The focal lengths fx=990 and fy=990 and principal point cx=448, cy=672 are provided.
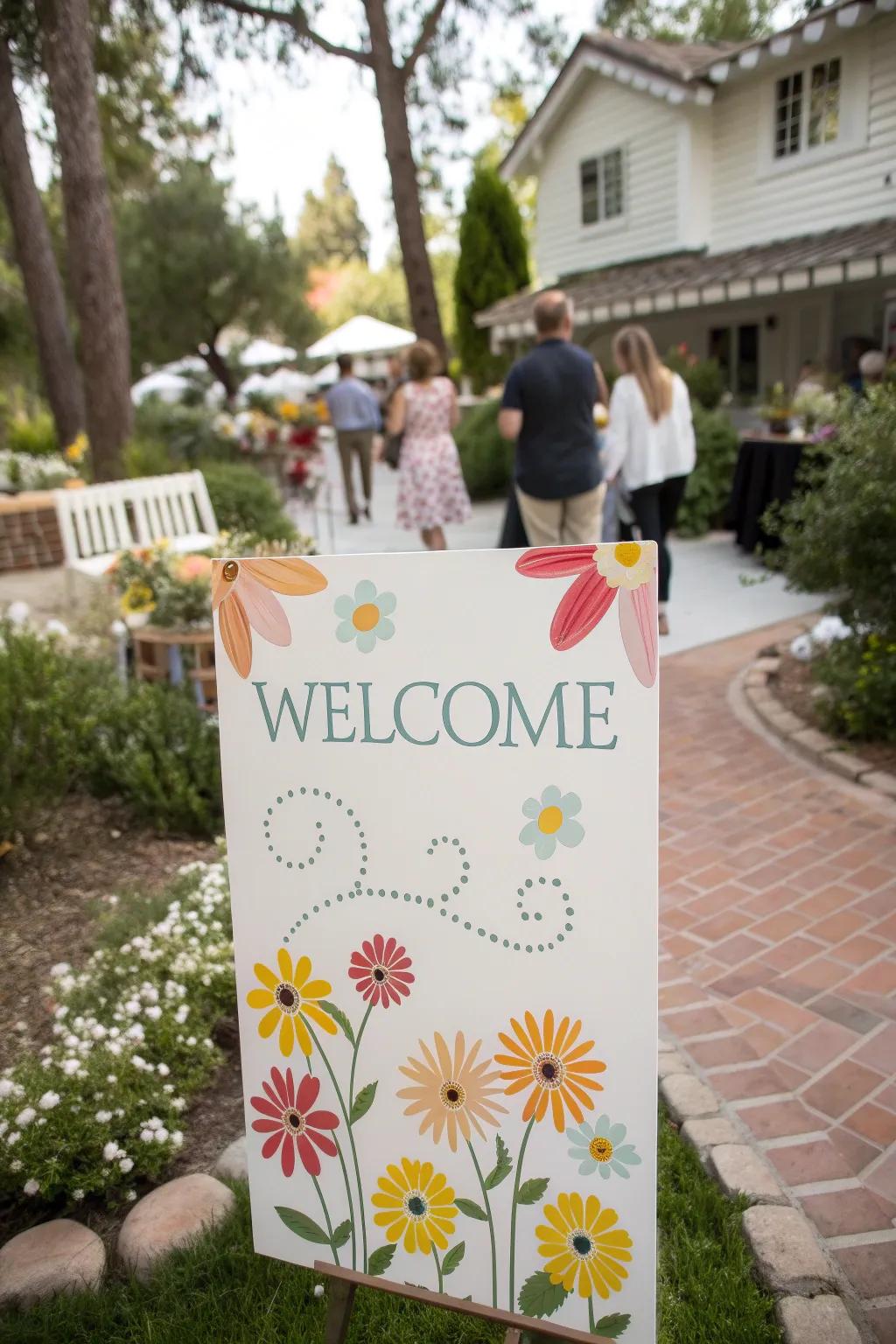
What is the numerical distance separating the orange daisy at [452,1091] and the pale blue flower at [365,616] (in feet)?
1.90

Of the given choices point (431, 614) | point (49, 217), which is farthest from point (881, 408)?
point (49, 217)

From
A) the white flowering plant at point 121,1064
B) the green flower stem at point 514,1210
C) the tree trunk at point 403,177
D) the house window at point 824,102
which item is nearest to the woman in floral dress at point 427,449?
the tree trunk at point 403,177

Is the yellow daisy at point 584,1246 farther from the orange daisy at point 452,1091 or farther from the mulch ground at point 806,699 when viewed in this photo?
the mulch ground at point 806,699

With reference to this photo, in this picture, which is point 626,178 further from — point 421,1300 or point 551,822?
point 421,1300

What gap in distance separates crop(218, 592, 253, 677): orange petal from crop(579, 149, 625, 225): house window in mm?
14676

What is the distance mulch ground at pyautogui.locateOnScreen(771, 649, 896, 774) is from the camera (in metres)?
4.15

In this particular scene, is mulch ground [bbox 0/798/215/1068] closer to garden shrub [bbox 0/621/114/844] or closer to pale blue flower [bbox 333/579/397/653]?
garden shrub [bbox 0/621/114/844]

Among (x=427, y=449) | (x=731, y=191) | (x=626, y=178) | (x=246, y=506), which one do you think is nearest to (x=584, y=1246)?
(x=427, y=449)

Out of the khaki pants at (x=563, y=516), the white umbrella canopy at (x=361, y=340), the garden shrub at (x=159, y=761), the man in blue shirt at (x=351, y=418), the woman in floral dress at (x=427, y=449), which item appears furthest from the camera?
the white umbrella canopy at (x=361, y=340)

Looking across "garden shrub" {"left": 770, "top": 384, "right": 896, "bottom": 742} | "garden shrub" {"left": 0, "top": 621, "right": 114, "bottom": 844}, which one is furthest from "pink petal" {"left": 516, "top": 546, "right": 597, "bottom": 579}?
"garden shrub" {"left": 770, "top": 384, "right": 896, "bottom": 742}

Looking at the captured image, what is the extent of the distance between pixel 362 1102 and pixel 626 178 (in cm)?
1499

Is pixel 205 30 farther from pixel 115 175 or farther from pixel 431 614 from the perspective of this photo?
pixel 431 614

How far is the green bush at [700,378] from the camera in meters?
10.4

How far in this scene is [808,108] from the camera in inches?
454
